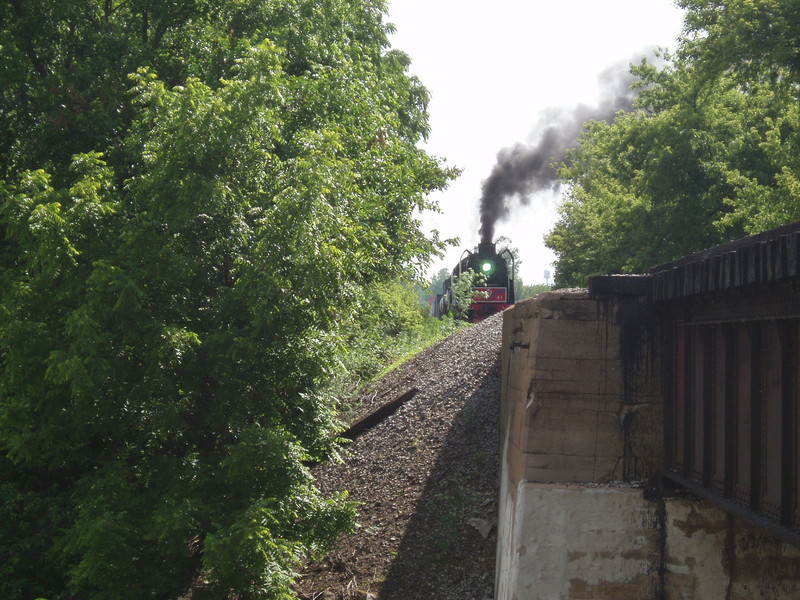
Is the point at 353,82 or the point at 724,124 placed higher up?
the point at 724,124

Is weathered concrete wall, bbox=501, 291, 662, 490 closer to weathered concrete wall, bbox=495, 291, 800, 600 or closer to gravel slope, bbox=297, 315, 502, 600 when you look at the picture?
weathered concrete wall, bbox=495, 291, 800, 600

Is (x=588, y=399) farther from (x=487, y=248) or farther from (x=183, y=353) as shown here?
(x=487, y=248)

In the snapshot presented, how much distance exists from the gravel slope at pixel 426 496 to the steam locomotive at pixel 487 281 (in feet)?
40.4

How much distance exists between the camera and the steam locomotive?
85.0 feet

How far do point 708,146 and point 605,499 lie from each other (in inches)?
791

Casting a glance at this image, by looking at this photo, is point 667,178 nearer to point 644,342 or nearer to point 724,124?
point 724,124

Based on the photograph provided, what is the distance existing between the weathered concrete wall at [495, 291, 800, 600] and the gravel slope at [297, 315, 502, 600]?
2.15m

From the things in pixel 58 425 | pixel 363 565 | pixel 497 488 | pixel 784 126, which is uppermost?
pixel 784 126

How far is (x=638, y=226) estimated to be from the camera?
25.3 metres

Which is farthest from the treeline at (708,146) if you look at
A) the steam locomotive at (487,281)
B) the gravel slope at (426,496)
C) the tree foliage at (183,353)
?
the tree foliage at (183,353)

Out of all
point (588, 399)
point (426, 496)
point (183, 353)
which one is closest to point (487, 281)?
point (426, 496)

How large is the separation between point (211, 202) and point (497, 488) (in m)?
4.36

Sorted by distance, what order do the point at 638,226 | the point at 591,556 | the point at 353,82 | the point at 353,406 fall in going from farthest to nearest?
1. the point at 638,226
2. the point at 353,406
3. the point at 353,82
4. the point at 591,556

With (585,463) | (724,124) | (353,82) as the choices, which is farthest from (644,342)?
(724,124)
